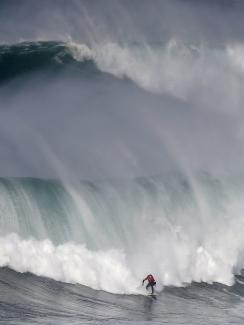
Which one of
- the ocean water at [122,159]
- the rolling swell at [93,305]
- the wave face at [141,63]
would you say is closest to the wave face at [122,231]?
the ocean water at [122,159]

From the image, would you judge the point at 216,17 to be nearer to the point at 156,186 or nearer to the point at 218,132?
the point at 218,132

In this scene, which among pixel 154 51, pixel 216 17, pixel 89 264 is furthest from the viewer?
pixel 216 17

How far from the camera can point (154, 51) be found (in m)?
32.6

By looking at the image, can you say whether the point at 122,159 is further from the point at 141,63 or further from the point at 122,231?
the point at 141,63

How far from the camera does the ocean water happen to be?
912 inches

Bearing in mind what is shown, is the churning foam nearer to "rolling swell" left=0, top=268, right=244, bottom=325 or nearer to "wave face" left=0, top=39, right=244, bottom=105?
"wave face" left=0, top=39, right=244, bottom=105

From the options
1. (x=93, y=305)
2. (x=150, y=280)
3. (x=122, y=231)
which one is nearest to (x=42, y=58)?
(x=122, y=231)

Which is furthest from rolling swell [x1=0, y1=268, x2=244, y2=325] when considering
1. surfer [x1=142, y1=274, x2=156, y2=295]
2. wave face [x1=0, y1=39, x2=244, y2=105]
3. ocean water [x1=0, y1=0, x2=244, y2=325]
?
wave face [x1=0, y1=39, x2=244, y2=105]

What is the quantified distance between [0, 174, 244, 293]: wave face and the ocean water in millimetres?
44

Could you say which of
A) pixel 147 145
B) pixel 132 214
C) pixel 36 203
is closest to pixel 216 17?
pixel 147 145

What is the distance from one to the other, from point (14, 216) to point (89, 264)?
93.2 inches

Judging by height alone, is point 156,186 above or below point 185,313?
above

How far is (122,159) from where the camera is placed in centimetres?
2970

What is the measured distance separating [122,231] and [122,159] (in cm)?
388
